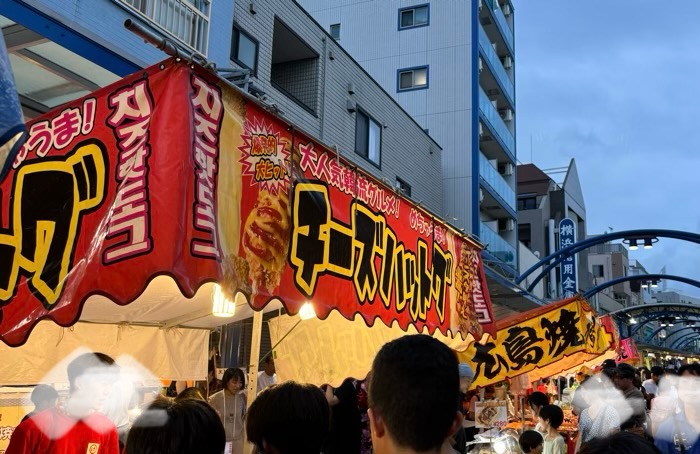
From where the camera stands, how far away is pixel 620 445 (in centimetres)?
203

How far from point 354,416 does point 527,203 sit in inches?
1778

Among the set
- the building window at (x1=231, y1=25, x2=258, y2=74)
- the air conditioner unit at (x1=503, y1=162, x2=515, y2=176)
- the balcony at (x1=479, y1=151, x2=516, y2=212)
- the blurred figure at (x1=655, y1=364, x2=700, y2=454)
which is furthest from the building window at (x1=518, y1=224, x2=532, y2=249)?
the blurred figure at (x1=655, y1=364, x2=700, y2=454)

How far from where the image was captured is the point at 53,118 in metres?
3.46

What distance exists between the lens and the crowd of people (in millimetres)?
2057

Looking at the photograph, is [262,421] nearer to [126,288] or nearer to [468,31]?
[126,288]

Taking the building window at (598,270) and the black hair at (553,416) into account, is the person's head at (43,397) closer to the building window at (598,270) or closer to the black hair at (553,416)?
the black hair at (553,416)

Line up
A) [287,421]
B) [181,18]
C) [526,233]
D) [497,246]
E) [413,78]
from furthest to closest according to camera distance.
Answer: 1. [526,233]
2. [497,246]
3. [413,78]
4. [181,18]
5. [287,421]

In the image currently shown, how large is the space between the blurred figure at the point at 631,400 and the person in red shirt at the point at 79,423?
15.8 feet

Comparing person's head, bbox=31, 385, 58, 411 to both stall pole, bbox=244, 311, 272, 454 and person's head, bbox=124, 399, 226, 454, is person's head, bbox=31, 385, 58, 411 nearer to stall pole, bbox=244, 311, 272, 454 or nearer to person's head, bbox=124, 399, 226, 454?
stall pole, bbox=244, 311, 272, 454

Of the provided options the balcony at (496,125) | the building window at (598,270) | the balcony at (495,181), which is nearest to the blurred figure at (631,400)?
the balcony at (495,181)

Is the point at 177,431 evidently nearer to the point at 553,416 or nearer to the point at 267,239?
the point at 267,239

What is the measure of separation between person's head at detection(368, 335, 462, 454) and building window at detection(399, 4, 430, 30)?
95.7ft

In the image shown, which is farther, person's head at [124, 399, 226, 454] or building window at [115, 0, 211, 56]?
building window at [115, 0, 211, 56]

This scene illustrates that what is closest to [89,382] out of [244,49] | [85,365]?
[85,365]
